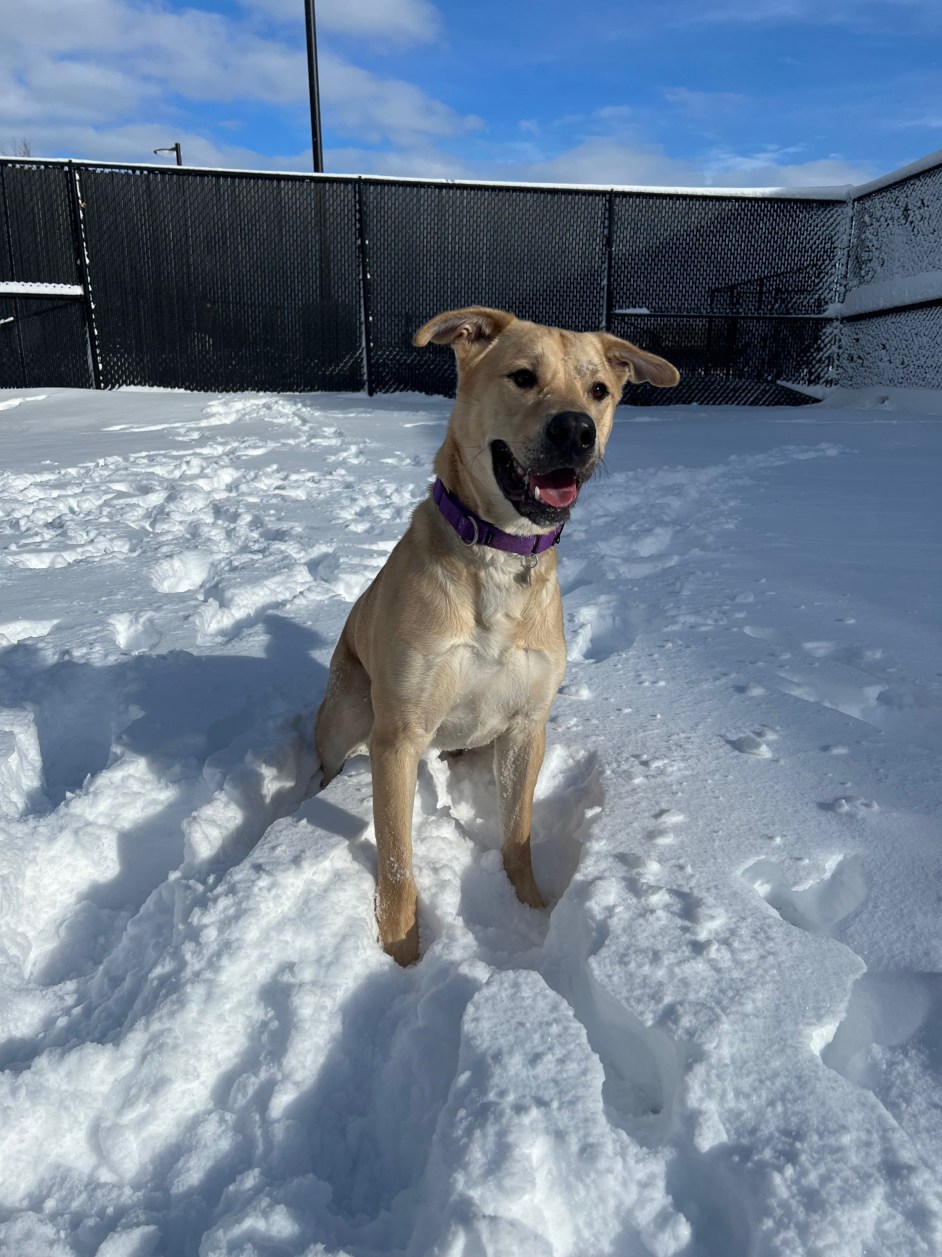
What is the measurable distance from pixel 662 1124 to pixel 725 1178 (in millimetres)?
140

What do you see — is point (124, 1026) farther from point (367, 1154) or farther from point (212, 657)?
point (212, 657)

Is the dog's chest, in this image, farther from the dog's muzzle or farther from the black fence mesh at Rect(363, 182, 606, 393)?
the black fence mesh at Rect(363, 182, 606, 393)

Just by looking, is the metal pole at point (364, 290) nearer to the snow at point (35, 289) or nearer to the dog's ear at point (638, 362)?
the snow at point (35, 289)

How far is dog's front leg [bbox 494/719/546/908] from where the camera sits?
2213mm

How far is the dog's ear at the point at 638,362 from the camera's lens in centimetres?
256

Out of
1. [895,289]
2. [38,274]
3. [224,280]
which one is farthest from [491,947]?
[38,274]

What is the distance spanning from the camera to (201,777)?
243cm

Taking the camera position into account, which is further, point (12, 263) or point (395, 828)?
point (12, 263)

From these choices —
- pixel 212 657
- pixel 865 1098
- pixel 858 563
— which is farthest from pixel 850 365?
pixel 865 1098

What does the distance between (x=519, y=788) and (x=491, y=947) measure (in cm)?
45

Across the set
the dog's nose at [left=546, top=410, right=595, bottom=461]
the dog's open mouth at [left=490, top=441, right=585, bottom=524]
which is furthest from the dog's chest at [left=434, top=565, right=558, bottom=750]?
the dog's nose at [left=546, top=410, right=595, bottom=461]

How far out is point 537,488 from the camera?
203cm

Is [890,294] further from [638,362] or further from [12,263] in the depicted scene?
[12,263]

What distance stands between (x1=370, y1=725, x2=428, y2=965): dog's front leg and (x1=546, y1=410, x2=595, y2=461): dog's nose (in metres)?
0.80
